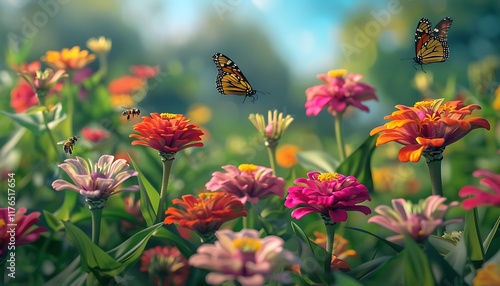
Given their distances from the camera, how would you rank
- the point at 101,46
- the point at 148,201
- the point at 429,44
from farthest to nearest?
the point at 101,46
the point at 429,44
the point at 148,201

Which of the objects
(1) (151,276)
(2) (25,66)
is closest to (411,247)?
(1) (151,276)

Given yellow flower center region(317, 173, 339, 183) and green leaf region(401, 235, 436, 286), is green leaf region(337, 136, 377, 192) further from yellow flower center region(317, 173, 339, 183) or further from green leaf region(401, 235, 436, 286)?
green leaf region(401, 235, 436, 286)

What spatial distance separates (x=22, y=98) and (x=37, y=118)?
22 centimetres

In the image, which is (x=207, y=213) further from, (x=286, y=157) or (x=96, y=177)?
(x=286, y=157)

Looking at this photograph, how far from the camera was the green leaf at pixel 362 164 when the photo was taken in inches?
28.0

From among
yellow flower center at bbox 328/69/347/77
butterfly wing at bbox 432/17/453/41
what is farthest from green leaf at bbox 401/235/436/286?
butterfly wing at bbox 432/17/453/41

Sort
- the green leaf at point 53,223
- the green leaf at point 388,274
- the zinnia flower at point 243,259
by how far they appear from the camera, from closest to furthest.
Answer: the zinnia flower at point 243,259, the green leaf at point 388,274, the green leaf at point 53,223

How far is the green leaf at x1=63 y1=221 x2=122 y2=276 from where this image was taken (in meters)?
0.53

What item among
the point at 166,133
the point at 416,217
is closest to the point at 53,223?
the point at 166,133

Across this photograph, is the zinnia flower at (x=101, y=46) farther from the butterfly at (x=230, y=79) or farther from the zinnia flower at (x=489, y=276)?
the zinnia flower at (x=489, y=276)

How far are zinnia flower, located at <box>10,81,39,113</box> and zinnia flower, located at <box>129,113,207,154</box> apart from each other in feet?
1.59

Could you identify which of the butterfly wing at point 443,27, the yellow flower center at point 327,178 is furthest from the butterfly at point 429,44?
the yellow flower center at point 327,178

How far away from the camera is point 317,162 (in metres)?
0.82

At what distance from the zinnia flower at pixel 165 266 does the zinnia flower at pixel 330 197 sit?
0.17 m
